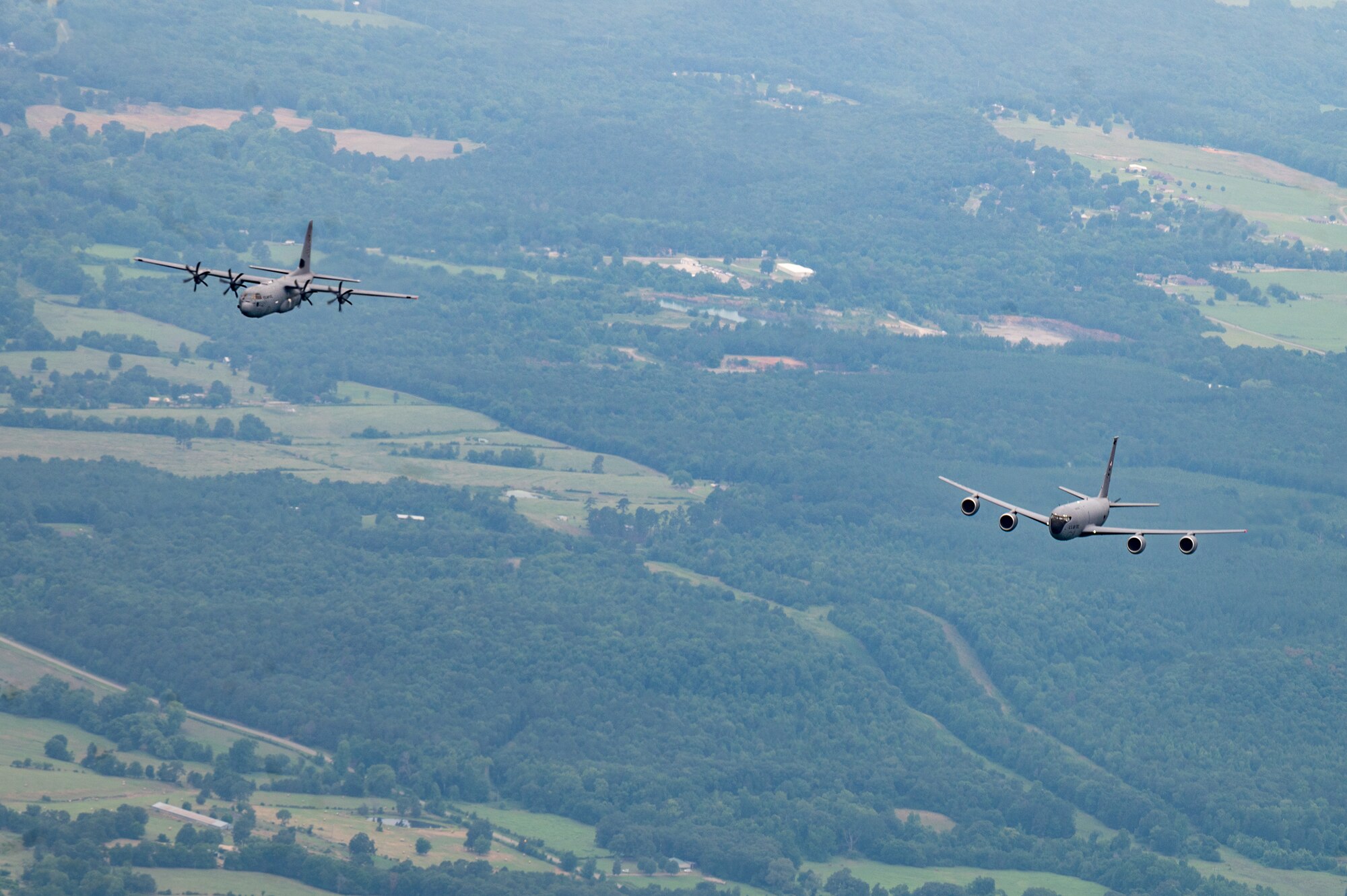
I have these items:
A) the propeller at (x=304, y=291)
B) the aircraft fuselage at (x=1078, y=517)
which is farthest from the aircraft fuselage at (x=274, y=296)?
the aircraft fuselage at (x=1078, y=517)

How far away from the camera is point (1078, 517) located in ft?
225

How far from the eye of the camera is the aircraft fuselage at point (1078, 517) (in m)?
68.2

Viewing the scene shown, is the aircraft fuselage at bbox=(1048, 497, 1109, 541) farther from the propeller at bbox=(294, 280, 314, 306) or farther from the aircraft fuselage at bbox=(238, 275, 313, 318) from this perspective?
the aircraft fuselage at bbox=(238, 275, 313, 318)

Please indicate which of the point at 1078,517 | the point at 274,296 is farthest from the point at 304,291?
the point at 1078,517

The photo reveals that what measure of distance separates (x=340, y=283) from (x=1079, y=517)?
24972 mm

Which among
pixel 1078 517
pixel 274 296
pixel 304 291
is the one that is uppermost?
pixel 304 291

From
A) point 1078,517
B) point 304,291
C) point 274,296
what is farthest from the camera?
point 274,296

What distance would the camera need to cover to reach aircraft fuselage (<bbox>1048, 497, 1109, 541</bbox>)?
68188 millimetres

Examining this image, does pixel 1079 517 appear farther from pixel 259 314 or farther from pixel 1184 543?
pixel 259 314

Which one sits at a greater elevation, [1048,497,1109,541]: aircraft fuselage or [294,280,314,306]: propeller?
[294,280,314,306]: propeller

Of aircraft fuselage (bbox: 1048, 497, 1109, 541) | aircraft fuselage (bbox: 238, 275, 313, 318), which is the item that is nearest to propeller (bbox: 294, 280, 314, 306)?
aircraft fuselage (bbox: 238, 275, 313, 318)

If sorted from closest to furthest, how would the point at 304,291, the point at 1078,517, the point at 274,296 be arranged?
the point at 1078,517, the point at 304,291, the point at 274,296

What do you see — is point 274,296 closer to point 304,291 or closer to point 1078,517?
point 304,291

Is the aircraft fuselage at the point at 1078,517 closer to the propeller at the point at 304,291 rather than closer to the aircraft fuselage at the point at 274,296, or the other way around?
the propeller at the point at 304,291
